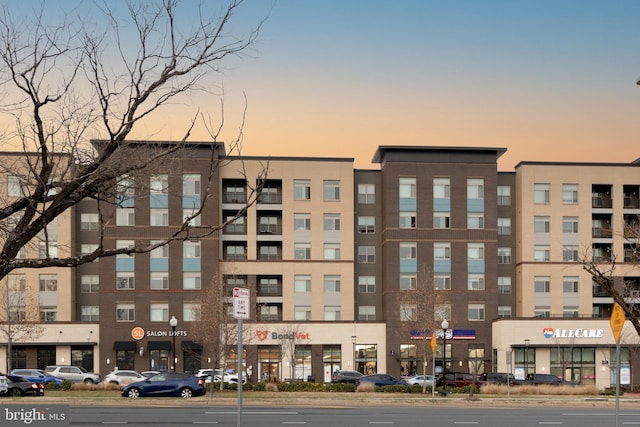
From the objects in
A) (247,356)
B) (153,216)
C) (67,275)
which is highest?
(153,216)

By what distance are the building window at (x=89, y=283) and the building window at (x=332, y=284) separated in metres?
20.2

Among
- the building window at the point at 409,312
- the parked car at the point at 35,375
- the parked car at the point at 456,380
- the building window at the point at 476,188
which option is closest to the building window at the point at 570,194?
the building window at the point at 476,188

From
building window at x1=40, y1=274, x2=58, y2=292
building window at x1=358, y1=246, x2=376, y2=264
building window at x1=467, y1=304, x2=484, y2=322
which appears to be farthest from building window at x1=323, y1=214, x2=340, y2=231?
building window at x1=40, y1=274, x2=58, y2=292

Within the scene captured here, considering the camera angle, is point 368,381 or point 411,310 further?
point 411,310

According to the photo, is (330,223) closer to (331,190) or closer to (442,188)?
(331,190)

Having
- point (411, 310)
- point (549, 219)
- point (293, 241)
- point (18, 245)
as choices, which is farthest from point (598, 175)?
point (18, 245)

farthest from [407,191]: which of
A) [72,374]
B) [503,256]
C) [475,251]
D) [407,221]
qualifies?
[72,374]

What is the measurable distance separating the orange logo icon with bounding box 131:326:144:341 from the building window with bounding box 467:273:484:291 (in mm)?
28483

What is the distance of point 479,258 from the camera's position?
8000 cm

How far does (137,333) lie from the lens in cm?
7688

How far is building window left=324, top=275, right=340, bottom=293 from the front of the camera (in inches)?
3147

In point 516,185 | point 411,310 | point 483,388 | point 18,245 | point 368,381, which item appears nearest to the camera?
point 18,245

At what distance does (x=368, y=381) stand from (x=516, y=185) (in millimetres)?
32366

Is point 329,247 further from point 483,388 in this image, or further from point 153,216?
point 483,388
